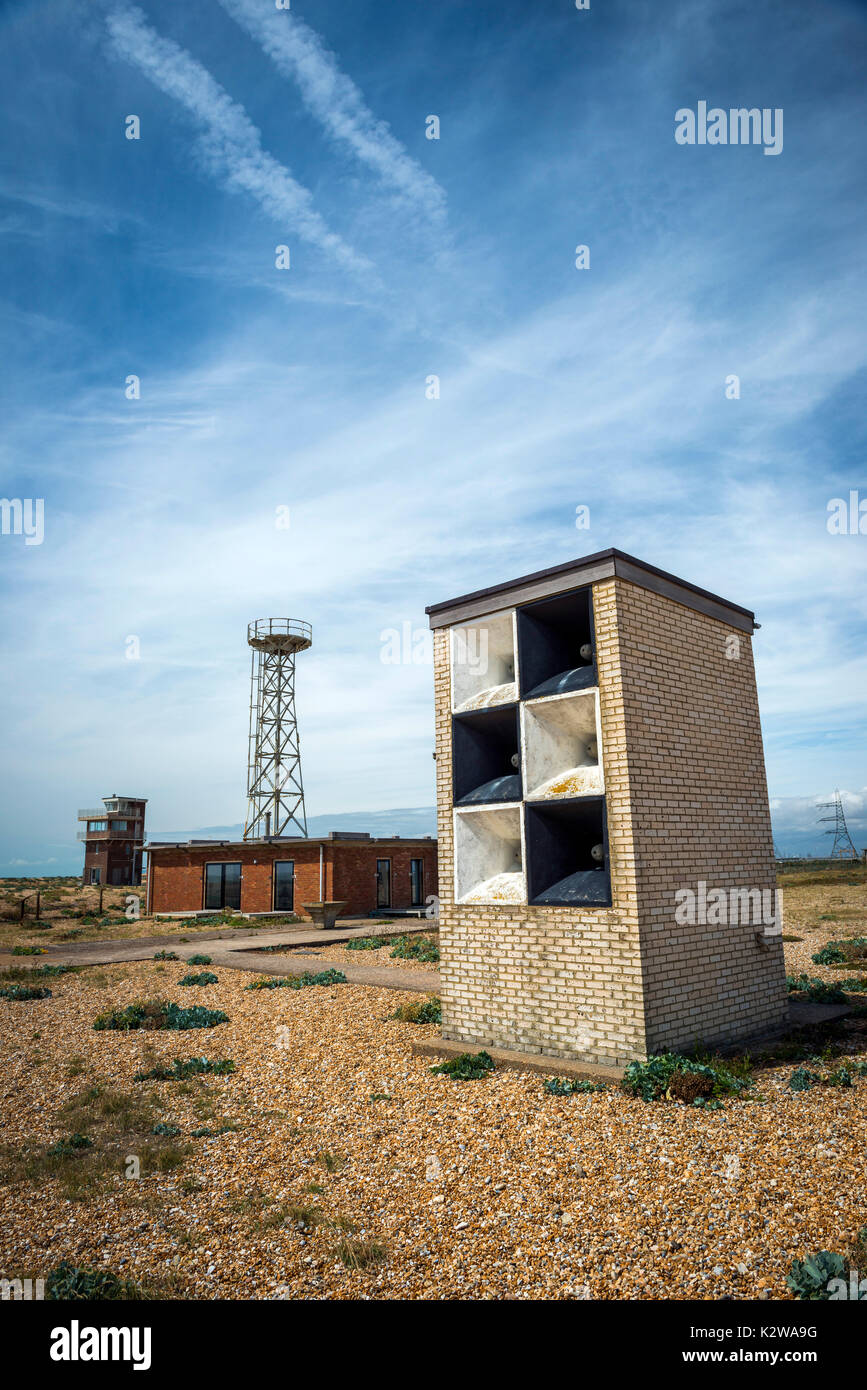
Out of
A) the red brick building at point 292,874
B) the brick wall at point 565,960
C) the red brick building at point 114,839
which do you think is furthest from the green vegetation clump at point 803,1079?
the red brick building at point 114,839

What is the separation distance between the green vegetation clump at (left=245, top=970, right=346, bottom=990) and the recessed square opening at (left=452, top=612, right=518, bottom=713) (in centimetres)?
Answer: 761

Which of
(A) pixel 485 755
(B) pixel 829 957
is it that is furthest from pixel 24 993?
(B) pixel 829 957

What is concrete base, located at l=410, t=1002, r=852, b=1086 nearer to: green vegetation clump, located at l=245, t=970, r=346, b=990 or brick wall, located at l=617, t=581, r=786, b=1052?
brick wall, located at l=617, t=581, r=786, b=1052

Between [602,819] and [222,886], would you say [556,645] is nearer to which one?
[602,819]

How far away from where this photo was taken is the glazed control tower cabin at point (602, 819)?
7.84 metres

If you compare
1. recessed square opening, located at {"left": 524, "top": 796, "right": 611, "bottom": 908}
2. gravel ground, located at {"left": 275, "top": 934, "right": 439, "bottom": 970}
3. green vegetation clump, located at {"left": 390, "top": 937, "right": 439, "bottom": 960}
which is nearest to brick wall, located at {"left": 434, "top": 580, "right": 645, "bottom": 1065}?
recessed square opening, located at {"left": 524, "top": 796, "right": 611, "bottom": 908}

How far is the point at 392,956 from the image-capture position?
63.4ft

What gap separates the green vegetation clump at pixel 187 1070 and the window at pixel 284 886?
23160mm

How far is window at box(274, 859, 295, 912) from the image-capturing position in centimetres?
3216

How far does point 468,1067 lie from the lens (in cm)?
822

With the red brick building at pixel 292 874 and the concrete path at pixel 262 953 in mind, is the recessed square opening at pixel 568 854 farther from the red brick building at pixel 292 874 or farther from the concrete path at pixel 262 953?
the red brick building at pixel 292 874
